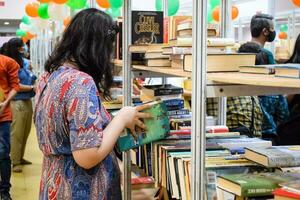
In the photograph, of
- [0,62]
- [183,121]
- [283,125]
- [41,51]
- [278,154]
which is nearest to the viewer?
[278,154]

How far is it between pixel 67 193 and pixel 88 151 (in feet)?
0.88

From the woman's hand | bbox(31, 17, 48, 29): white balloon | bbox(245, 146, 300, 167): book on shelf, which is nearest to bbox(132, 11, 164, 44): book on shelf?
the woman's hand

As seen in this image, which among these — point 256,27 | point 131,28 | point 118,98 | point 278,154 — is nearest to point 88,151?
point 278,154

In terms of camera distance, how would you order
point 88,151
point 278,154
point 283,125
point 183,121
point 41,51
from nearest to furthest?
point 278,154 < point 88,151 < point 183,121 < point 283,125 < point 41,51

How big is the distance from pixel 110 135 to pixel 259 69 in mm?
629

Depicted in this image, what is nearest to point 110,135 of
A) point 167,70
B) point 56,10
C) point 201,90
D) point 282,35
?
point 167,70

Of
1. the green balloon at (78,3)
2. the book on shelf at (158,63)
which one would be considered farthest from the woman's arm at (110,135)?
the green balloon at (78,3)

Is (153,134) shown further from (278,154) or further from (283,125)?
(283,125)

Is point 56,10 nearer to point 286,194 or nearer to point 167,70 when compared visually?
point 167,70

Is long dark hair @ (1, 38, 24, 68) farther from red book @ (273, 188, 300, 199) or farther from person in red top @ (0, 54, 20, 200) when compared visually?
red book @ (273, 188, 300, 199)

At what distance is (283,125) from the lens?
9.16 ft

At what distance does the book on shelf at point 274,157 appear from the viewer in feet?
4.70

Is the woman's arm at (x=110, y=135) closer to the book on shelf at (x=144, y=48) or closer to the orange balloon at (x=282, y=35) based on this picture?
the book on shelf at (x=144, y=48)

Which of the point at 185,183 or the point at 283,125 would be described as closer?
the point at 185,183
